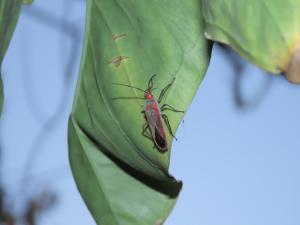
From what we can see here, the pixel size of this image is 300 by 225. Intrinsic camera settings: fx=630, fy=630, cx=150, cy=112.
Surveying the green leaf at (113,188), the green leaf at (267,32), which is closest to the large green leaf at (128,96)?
the green leaf at (113,188)

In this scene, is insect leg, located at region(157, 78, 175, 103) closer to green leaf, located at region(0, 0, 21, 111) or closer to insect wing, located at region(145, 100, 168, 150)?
insect wing, located at region(145, 100, 168, 150)

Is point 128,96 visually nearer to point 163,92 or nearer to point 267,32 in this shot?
point 163,92

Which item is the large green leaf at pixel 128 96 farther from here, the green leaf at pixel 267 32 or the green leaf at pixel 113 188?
the green leaf at pixel 267 32

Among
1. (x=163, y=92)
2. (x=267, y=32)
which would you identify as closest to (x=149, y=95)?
(x=163, y=92)

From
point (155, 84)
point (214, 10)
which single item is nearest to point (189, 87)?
point (155, 84)

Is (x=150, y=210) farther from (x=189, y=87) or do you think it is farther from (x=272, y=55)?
(x=272, y=55)

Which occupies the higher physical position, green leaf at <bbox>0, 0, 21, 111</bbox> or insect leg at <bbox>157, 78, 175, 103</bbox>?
green leaf at <bbox>0, 0, 21, 111</bbox>

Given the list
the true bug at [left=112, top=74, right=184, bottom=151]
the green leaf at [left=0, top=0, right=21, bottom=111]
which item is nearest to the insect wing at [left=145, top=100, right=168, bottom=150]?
the true bug at [left=112, top=74, right=184, bottom=151]

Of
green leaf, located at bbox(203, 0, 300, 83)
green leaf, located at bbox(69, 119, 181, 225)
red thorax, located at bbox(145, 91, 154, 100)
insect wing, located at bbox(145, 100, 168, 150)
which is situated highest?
green leaf, located at bbox(203, 0, 300, 83)
